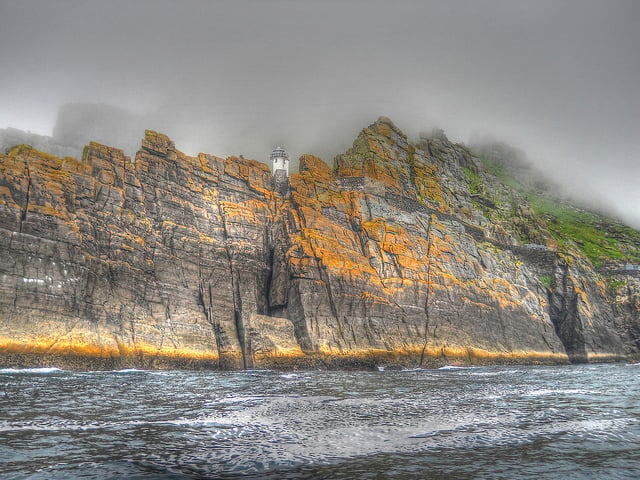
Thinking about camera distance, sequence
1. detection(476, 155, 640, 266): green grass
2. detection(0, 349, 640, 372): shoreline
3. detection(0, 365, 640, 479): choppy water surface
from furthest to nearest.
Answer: detection(476, 155, 640, 266): green grass, detection(0, 349, 640, 372): shoreline, detection(0, 365, 640, 479): choppy water surface

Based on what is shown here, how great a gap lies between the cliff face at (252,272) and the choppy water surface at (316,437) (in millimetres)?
34979

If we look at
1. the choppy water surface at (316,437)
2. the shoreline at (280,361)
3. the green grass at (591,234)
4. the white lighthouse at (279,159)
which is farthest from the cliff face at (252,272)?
the green grass at (591,234)

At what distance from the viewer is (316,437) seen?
1286 centimetres

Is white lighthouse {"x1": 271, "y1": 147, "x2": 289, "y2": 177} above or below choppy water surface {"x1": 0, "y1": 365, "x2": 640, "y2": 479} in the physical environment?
above

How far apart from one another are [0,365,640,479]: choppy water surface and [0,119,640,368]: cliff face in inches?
1377

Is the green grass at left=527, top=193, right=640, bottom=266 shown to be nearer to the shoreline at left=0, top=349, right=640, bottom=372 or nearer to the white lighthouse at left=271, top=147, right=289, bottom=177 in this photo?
the shoreline at left=0, top=349, right=640, bottom=372

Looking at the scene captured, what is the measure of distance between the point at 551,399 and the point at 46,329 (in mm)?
48927

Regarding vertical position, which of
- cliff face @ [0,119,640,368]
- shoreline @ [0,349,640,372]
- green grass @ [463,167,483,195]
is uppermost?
green grass @ [463,167,483,195]

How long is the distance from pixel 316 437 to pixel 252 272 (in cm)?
6237

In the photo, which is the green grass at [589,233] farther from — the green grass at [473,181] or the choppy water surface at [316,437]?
the choppy water surface at [316,437]

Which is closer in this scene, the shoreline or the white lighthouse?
the shoreline

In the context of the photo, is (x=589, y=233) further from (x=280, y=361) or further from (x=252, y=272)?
(x=280, y=361)

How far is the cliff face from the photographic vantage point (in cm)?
5319

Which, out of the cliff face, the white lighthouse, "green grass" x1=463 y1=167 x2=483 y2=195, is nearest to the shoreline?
the cliff face
